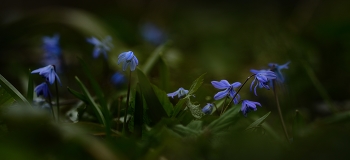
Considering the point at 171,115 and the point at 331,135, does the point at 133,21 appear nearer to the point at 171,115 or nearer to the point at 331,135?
the point at 171,115

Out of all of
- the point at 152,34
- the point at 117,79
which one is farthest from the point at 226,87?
the point at 152,34

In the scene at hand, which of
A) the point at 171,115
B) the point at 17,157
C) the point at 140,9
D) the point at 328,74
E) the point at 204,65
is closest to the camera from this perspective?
the point at 17,157

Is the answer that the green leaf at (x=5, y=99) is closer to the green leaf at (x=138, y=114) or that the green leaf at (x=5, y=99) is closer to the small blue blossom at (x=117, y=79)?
the green leaf at (x=138, y=114)

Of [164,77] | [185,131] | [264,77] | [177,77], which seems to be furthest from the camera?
[177,77]

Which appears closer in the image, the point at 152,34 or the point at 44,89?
the point at 44,89

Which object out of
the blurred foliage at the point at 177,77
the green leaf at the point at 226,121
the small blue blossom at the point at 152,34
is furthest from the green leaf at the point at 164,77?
the small blue blossom at the point at 152,34

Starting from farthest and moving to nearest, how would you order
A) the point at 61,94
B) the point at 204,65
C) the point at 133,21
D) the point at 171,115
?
the point at 133,21 < the point at 204,65 < the point at 61,94 < the point at 171,115

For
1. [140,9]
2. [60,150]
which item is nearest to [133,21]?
[140,9]

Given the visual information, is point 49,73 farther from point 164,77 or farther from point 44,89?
point 164,77

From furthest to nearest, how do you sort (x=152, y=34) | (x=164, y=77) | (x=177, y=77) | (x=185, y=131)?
(x=152, y=34) → (x=177, y=77) → (x=164, y=77) → (x=185, y=131)
